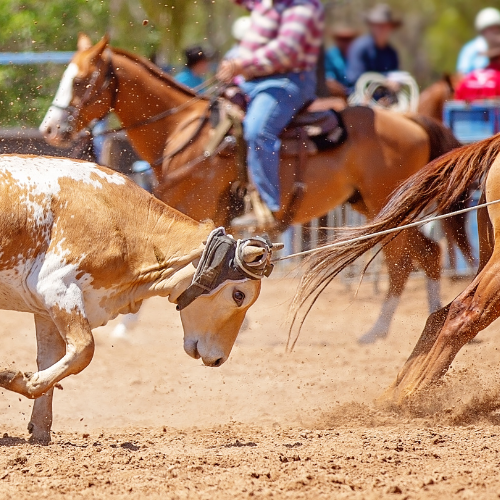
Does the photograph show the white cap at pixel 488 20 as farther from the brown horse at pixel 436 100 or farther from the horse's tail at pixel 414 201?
the horse's tail at pixel 414 201

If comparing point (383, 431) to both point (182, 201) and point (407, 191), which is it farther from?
point (182, 201)

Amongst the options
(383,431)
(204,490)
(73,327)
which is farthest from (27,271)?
(383,431)

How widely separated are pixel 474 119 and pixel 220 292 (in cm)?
617

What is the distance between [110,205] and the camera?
4152 millimetres

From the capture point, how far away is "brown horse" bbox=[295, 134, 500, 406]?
459 cm

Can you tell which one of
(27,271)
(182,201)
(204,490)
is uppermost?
(182,201)

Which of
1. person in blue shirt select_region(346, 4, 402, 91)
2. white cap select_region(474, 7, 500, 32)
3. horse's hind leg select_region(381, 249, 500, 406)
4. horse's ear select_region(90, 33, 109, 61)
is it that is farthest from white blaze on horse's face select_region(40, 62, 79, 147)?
person in blue shirt select_region(346, 4, 402, 91)

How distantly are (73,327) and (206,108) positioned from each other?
3.34 meters

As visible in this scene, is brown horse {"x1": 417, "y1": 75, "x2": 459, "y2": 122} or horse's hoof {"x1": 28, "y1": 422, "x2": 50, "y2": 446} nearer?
horse's hoof {"x1": 28, "y1": 422, "x2": 50, "y2": 446}

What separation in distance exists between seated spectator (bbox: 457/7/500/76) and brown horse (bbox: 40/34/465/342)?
3.50 meters

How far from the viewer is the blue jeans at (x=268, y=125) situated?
22.1ft

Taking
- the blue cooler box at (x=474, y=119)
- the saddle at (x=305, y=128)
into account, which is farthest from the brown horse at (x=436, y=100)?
the saddle at (x=305, y=128)

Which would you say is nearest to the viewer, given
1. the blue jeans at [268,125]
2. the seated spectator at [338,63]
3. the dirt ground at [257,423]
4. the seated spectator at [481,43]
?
the dirt ground at [257,423]

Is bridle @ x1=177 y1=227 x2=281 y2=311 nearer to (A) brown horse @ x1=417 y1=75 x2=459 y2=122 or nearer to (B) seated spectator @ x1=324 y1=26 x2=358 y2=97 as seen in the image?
(A) brown horse @ x1=417 y1=75 x2=459 y2=122
